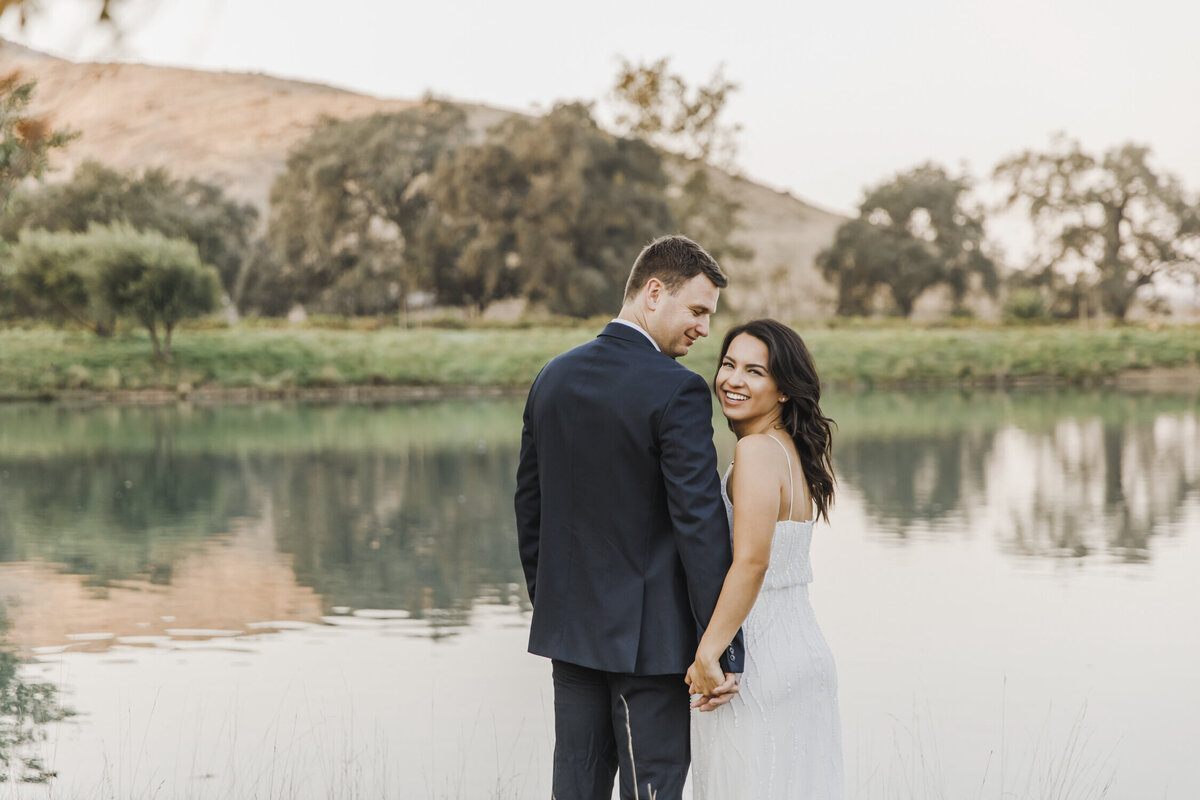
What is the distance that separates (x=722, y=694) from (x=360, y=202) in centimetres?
6819

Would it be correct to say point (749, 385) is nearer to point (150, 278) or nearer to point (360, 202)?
point (150, 278)

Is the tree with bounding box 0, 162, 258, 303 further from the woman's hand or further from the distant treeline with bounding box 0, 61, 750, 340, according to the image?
the woman's hand

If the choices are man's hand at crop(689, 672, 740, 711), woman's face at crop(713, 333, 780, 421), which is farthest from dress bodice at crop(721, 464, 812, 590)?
man's hand at crop(689, 672, 740, 711)

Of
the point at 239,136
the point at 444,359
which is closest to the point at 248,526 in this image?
the point at 444,359

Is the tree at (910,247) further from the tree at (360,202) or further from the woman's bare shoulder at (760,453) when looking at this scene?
the woman's bare shoulder at (760,453)

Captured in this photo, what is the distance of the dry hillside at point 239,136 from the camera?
115312 millimetres

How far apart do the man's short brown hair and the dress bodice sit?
19.8 inches

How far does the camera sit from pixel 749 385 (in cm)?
340

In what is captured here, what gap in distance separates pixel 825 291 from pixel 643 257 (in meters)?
100

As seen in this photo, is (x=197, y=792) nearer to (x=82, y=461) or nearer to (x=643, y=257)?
(x=643, y=257)

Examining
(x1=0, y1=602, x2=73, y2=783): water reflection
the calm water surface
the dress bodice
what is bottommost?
the calm water surface

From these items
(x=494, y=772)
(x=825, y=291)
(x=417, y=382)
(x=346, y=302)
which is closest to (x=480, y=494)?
(x=494, y=772)

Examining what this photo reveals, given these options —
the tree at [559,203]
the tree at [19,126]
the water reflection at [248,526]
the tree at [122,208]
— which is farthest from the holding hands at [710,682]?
the tree at [122,208]

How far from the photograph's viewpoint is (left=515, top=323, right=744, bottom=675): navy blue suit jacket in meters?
3.14
